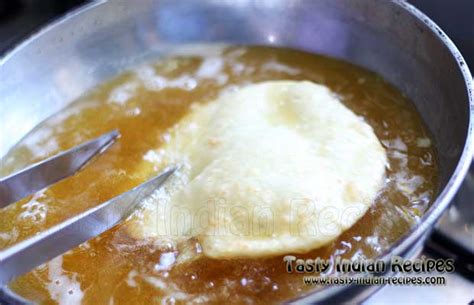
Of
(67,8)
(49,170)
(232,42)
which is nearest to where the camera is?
(49,170)

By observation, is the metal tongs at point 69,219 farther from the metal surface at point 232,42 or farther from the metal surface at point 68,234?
the metal surface at point 232,42

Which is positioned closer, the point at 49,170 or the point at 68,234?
the point at 68,234

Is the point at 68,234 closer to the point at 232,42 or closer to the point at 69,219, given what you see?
the point at 69,219

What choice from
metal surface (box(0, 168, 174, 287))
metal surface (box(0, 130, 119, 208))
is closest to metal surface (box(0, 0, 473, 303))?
metal surface (box(0, 130, 119, 208))

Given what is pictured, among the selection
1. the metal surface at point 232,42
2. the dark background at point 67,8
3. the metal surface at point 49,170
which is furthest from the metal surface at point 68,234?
the dark background at point 67,8

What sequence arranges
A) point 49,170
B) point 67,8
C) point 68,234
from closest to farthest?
point 68,234, point 49,170, point 67,8

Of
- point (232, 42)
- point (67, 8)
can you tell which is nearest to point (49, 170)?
point (232, 42)

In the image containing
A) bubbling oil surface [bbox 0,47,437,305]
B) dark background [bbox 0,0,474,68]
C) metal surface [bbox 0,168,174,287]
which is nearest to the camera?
metal surface [bbox 0,168,174,287]

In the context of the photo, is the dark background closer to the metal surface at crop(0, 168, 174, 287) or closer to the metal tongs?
the metal tongs
